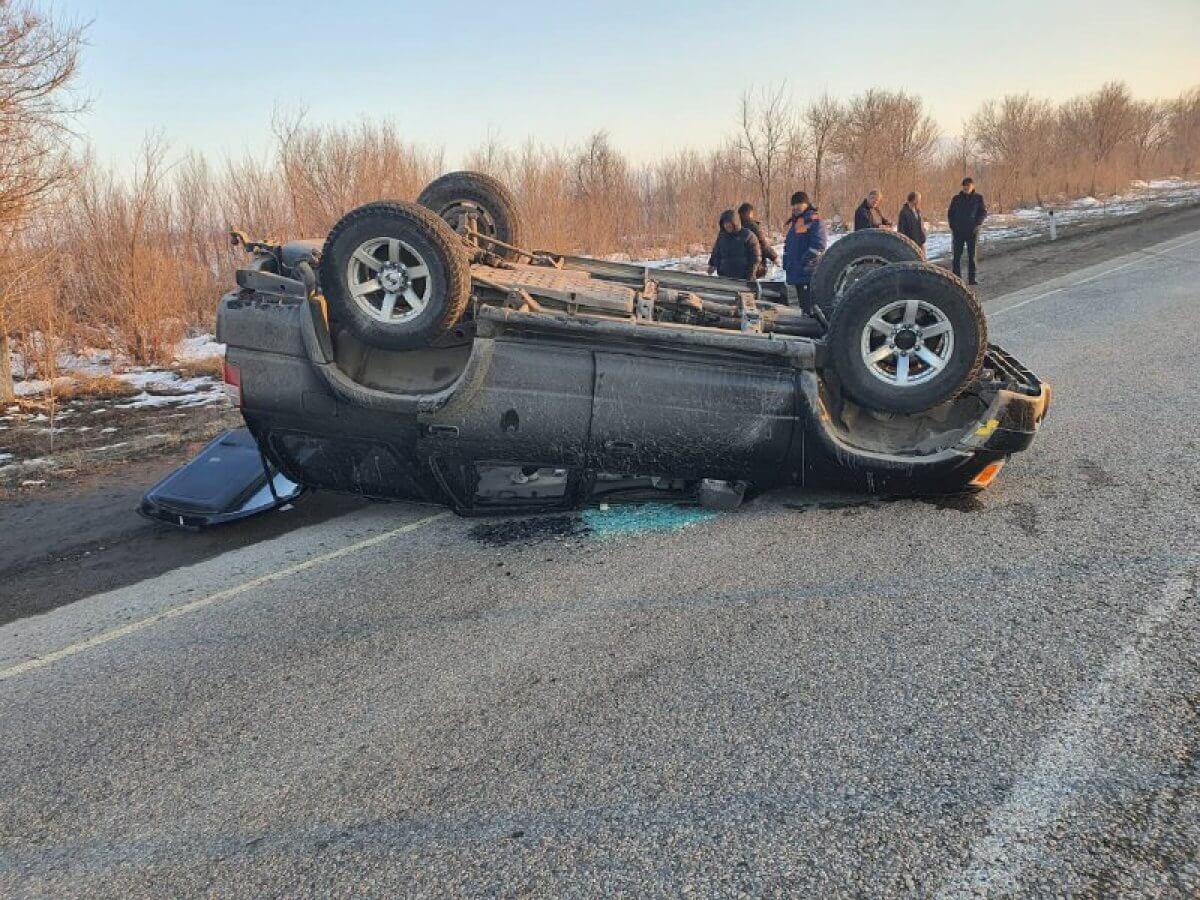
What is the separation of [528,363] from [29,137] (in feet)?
27.2

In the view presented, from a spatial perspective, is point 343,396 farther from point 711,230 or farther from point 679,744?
point 711,230

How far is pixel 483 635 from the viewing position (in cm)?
353

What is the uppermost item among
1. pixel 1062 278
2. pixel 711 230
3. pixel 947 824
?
pixel 711 230

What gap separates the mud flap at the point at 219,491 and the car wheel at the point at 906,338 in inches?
139

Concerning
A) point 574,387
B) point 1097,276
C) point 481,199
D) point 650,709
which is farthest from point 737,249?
point 650,709

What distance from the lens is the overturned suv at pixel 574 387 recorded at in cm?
429

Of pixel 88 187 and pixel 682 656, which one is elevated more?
pixel 88 187

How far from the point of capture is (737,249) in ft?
31.2

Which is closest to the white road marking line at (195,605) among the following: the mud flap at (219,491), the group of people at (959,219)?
the mud flap at (219,491)

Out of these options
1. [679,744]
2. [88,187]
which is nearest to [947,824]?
[679,744]

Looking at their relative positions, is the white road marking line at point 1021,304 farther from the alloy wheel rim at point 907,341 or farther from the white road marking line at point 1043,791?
the white road marking line at point 1043,791

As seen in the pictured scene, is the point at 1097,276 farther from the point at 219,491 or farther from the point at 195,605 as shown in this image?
the point at 195,605

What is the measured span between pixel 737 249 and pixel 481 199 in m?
4.29

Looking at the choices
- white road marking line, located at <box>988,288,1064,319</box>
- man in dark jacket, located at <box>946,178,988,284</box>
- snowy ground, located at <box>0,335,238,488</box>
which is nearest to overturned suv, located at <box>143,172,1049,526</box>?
snowy ground, located at <box>0,335,238,488</box>
